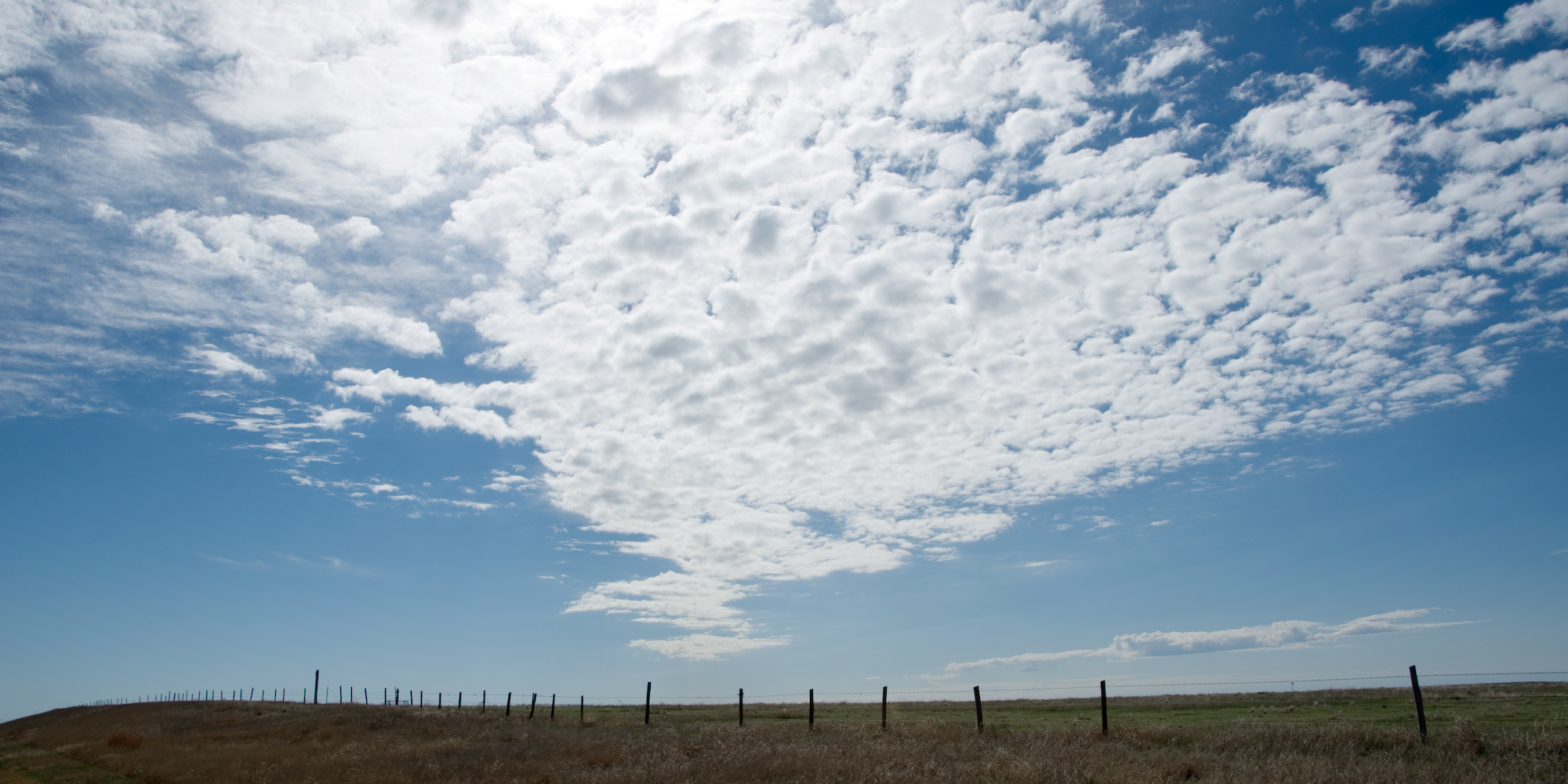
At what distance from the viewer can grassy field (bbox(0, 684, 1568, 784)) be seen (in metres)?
17.0

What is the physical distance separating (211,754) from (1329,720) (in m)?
37.8

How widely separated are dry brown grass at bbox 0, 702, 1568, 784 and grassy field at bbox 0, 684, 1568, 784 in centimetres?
7

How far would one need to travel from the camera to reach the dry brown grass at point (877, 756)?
16.7 metres

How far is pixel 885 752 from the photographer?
827 inches

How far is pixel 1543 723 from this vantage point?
70.6ft

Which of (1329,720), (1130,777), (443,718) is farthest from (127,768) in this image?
(1329,720)

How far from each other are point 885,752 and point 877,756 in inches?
22.5

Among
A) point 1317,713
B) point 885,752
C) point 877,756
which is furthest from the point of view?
point 1317,713

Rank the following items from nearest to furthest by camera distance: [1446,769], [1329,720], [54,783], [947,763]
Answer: [1446,769] → [947,763] → [54,783] → [1329,720]

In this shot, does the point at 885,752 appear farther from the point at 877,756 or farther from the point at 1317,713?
the point at 1317,713

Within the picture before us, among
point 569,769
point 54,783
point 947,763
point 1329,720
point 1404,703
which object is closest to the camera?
point 947,763

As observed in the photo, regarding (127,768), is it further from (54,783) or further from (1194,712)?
(1194,712)

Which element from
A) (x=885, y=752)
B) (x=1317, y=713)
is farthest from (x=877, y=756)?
(x=1317, y=713)

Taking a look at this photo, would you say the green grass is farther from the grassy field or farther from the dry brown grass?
the dry brown grass
